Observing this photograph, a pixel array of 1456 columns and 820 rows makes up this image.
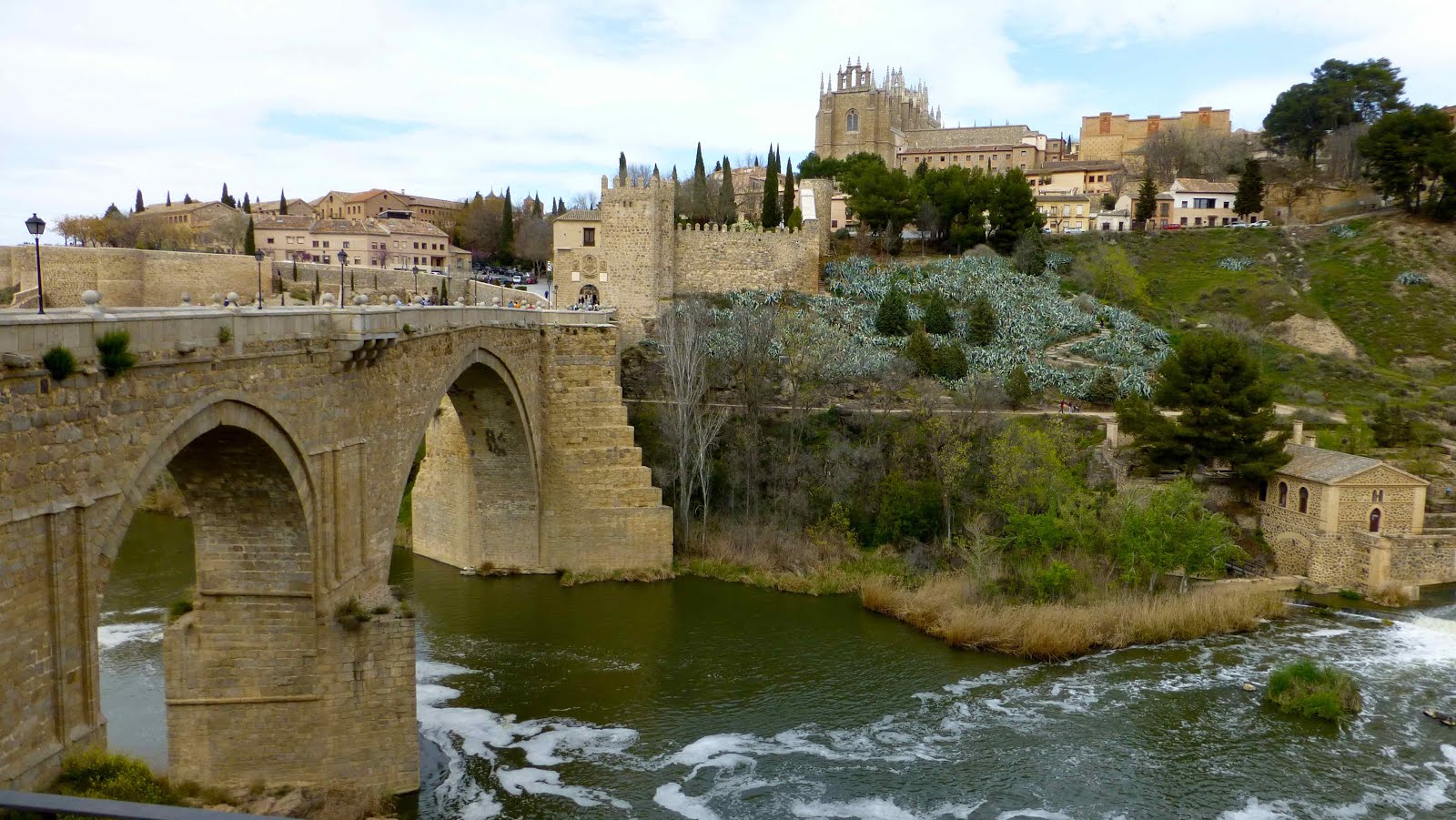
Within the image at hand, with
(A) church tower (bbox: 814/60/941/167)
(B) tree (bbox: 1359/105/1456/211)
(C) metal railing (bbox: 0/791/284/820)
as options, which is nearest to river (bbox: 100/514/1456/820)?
(C) metal railing (bbox: 0/791/284/820)

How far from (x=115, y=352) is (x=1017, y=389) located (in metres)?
23.5

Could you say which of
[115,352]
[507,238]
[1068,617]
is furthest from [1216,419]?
[507,238]

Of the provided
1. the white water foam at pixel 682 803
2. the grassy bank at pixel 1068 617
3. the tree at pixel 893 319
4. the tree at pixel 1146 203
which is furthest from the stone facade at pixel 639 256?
the tree at pixel 1146 203

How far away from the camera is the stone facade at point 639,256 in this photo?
3128 centimetres

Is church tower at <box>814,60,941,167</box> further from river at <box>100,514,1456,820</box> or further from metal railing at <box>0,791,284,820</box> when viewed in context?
metal railing at <box>0,791,284,820</box>

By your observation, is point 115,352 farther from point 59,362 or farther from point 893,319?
point 893,319

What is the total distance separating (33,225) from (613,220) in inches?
965

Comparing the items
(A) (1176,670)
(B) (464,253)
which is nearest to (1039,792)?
(A) (1176,670)

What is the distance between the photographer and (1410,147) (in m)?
37.8

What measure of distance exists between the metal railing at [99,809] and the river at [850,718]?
1009 cm

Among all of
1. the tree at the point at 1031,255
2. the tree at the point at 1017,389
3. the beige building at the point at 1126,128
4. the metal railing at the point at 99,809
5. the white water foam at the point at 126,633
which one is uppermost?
the beige building at the point at 1126,128

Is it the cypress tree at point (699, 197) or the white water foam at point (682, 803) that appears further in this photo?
the cypress tree at point (699, 197)

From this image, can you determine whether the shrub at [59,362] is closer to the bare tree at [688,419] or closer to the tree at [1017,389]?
the bare tree at [688,419]

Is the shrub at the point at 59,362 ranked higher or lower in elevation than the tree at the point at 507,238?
lower
